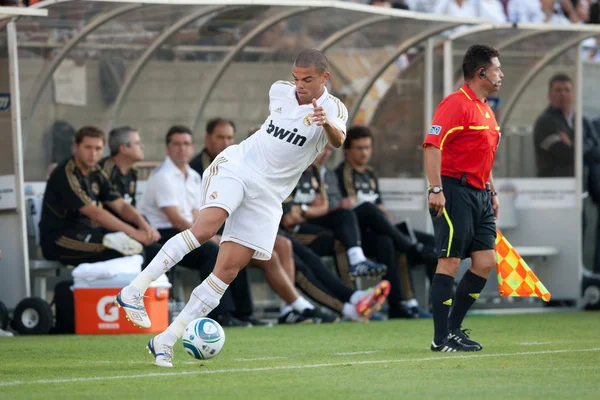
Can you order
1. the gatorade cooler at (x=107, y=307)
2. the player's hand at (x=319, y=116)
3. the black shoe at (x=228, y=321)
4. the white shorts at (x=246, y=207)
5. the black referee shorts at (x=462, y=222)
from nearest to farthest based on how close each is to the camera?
the player's hand at (x=319, y=116) → the white shorts at (x=246, y=207) → the black referee shorts at (x=462, y=222) → the gatorade cooler at (x=107, y=307) → the black shoe at (x=228, y=321)

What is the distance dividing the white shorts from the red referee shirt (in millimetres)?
1276

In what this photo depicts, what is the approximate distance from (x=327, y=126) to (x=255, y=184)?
590 mm

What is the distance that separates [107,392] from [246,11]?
7071 millimetres

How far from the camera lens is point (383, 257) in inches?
499

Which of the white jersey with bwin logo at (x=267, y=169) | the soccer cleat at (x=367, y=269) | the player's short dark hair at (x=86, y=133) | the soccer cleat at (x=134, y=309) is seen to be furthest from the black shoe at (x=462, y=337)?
the player's short dark hair at (x=86, y=133)

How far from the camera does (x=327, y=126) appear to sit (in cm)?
725

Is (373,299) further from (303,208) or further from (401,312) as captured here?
(303,208)

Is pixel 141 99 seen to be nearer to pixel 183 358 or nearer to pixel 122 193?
pixel 122 193

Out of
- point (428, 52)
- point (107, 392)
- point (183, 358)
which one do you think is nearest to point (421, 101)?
point (428, 52)

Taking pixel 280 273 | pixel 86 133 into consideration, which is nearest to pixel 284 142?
pixel 86 133

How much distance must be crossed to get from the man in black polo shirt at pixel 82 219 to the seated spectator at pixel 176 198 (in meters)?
0.55

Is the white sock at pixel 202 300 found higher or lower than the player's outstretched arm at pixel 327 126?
lower

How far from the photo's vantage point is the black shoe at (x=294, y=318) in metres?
11.7

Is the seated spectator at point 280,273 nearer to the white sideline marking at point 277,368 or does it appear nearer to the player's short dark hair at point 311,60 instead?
the white sideline marking at point 277,368
